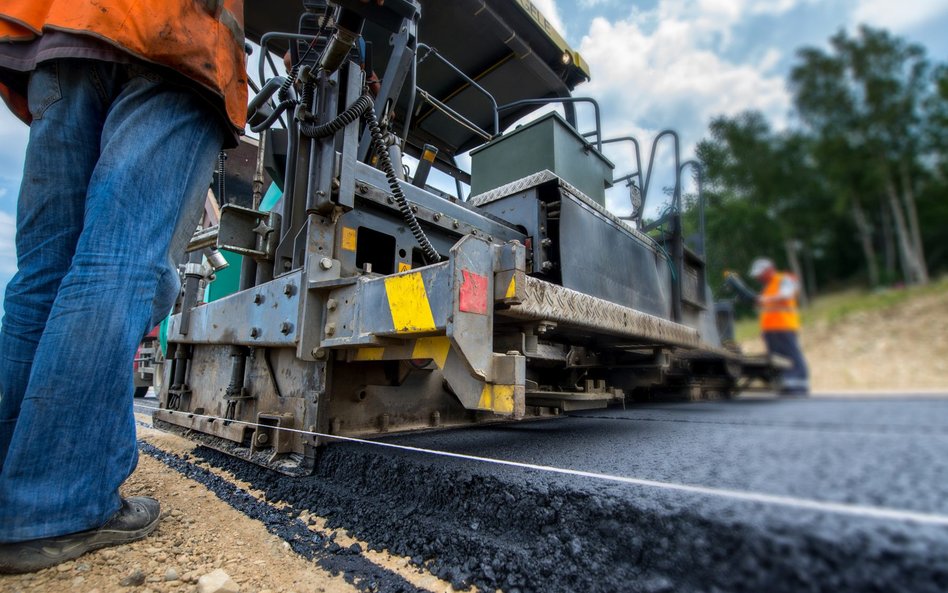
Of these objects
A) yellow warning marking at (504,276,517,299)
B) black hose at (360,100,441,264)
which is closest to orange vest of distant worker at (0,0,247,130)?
black hose at (360,100,441,264)

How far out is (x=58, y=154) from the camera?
4.48 feet

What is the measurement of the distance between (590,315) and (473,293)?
504mm

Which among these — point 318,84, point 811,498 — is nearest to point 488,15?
point 318,84

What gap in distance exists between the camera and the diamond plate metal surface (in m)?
1.29

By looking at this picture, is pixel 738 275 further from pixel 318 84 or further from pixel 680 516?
pixel 318 84

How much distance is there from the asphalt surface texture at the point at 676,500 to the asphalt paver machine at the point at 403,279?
0.23 meters

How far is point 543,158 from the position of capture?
8.21ft

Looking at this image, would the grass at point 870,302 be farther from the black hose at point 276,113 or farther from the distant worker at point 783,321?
the black hose at point 276,113

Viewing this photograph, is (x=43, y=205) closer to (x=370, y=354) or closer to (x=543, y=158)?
(x=370, y=354)

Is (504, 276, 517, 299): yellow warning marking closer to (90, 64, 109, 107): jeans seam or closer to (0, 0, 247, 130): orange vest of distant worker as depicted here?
(0, 0, 247, 130): orange vest of distant worker

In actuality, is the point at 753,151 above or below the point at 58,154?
below

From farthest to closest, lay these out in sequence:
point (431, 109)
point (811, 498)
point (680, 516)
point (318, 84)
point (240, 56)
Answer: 1. point (431, 109)
2. point (318, 84)
3. point (240, 56)
4. point (680, 516)
5. point (811, 498)

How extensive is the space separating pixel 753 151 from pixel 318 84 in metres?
1.87

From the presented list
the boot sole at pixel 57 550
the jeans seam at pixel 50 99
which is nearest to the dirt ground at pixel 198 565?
the boot sole at pixel 57 550
